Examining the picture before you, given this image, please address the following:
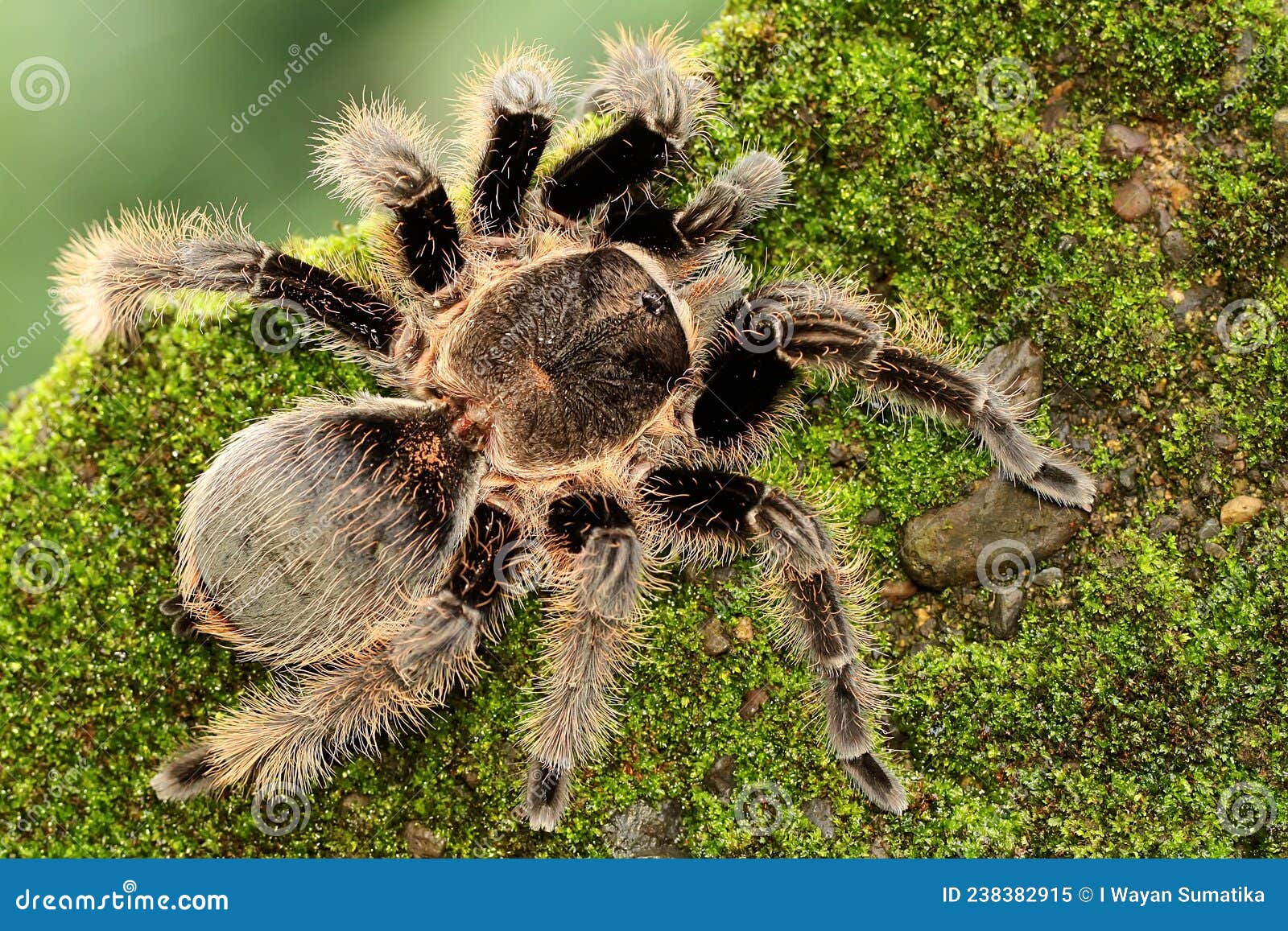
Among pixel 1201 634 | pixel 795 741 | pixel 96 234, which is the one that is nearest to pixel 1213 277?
pixel 1201 634

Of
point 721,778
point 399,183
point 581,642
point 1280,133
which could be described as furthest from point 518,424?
point 1280,133

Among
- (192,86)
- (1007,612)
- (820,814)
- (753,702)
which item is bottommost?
(820,814)

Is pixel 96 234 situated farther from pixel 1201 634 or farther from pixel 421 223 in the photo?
pixel 1201 634

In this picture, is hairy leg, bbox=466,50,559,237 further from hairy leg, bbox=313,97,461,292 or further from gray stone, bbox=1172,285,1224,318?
gray stone, bbox=1172,285,1224,318

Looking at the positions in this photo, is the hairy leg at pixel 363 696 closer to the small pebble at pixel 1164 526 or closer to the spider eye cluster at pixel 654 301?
the spider eye cluster at pixel 654 301

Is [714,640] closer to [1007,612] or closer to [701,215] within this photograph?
[1007,612]

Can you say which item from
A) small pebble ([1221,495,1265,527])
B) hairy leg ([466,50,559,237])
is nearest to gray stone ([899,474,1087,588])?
small pebble ([1221,495,1265,527])

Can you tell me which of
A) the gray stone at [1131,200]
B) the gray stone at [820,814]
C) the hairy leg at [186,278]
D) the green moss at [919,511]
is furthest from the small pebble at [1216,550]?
the hairy leg at [186,278]
